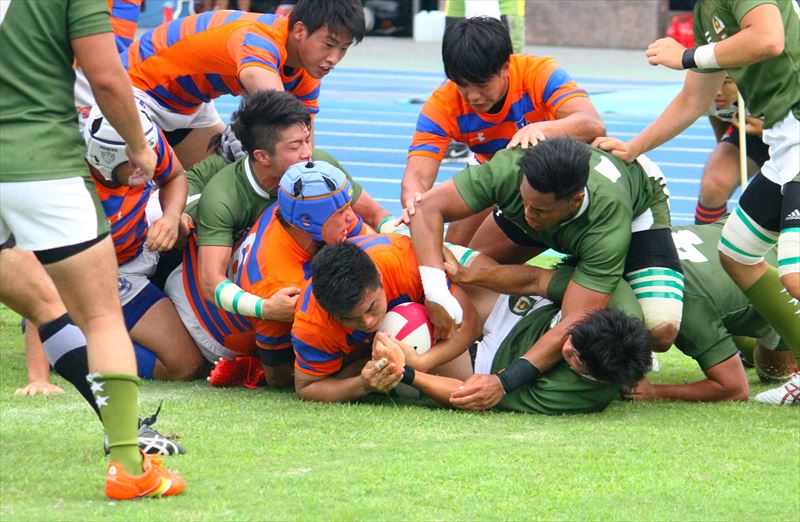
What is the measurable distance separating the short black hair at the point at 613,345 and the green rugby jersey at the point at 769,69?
1102 millimetres

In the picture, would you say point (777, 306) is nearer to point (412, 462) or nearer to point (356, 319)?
point (356, 319)

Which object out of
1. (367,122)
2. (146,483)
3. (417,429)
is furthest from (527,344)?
(367,122)

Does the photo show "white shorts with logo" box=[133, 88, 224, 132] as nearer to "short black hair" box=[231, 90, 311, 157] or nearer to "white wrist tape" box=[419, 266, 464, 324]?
"short black hair" box=[231, 90, 311, 157]

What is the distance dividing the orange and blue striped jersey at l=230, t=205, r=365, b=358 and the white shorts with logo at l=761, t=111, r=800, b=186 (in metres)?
1.98

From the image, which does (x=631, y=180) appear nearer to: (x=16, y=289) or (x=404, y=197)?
(x=404, y=197)

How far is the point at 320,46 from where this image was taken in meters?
6.22

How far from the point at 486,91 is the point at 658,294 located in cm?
118

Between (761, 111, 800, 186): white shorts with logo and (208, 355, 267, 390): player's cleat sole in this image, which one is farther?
(208, 355, 267, 390): player's cleat sole

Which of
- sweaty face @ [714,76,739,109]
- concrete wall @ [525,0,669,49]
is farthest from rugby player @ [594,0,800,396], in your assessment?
concrete wall @ [525,0,669,49]

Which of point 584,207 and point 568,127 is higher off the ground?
point 568,127

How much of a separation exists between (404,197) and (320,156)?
0.53m

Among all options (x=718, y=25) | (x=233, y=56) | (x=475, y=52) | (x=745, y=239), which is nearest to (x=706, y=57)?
(x=718, y=25)

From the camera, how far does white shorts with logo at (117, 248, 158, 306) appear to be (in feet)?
19.5

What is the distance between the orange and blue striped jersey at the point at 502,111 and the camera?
591 centimetres
